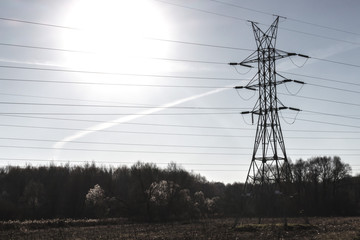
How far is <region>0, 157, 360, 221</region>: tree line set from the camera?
235 feet

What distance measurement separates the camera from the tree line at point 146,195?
71.6 m

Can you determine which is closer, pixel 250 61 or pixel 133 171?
pixel 250 61

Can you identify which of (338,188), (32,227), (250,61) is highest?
(250,61)

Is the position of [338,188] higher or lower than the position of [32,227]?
higher

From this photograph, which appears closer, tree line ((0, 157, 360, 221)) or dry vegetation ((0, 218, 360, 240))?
dry vegetation ((0, 218, 360, 240))

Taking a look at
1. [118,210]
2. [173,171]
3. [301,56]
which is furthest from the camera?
[173,171]

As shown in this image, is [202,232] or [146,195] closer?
[202,232]

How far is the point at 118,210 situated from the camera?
72438 mm

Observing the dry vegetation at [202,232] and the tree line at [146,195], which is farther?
the tree line at [146,195]

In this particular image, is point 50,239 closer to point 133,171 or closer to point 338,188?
point 133,171

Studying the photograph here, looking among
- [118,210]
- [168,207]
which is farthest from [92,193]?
[168,207]

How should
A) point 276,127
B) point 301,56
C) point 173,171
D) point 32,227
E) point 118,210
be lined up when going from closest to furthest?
point 276,127 → point 301,56 → point 32,227 → point 118,210 → point 173,171

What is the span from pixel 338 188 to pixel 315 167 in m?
8.38

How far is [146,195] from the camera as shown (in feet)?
236
